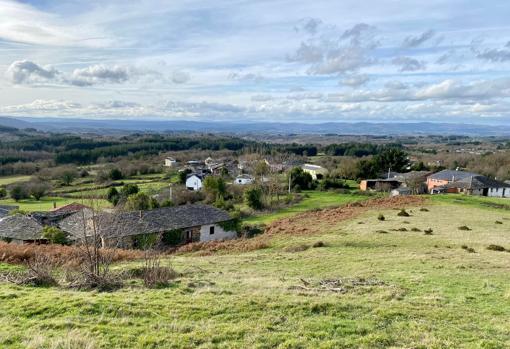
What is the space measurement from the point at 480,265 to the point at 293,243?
1263cm

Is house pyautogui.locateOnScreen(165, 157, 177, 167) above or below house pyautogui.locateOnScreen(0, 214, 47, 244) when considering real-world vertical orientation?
below

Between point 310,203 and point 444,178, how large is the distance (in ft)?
96.0

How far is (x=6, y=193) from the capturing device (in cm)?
7838

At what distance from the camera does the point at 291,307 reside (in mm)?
11086

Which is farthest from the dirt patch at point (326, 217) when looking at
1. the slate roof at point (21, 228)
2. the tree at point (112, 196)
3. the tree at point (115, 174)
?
the tree at point (115, 174)

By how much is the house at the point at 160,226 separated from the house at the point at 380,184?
146 ft

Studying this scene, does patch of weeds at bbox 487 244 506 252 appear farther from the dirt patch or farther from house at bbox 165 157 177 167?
house at bbox 165 157 177 167

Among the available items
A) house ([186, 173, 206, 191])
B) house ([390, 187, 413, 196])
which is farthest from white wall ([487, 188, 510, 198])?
house ([186, 173, 206, 191])

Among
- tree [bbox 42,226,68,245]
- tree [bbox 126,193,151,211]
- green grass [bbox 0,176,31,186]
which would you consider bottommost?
green grass [bbox 0,176,31,186]

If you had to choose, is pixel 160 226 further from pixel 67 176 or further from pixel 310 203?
pixel 67 176

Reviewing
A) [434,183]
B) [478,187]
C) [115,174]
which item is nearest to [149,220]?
[478,187]

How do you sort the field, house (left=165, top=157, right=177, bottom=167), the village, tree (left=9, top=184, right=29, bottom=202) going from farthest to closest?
1. house (left=165, top=157, right=177, bottom=167)
2. tree (left=9, top=184, right=29, bottom=202)
3. the village
4. the field

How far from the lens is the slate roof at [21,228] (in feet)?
111

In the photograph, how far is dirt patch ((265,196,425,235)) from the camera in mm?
36500
